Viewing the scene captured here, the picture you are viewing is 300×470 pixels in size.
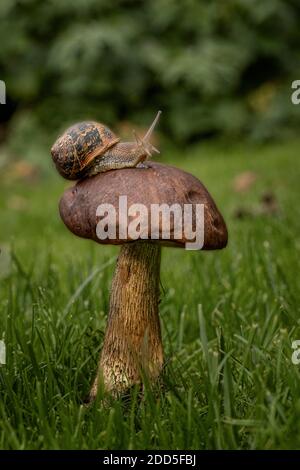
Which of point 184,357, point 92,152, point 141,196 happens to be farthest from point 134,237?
point 184,357

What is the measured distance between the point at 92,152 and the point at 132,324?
0.45m

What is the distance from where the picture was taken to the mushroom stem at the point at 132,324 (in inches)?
67.5

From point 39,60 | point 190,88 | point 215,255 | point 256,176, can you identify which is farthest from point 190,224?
point 39,60

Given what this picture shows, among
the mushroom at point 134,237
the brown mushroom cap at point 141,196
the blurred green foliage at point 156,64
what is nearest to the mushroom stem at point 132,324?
the mushroom at point 134,237

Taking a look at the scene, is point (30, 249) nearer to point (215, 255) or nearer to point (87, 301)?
point (215, 255)

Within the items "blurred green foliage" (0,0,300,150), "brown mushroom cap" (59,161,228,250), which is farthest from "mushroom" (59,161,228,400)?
"blurred green foliage" (0,0,300,150)

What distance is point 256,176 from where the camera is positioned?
5.16 m

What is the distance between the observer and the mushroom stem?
5.62 ft

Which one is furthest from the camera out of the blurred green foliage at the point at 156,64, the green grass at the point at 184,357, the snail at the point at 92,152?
the blurred green foliage at the point at 156,64

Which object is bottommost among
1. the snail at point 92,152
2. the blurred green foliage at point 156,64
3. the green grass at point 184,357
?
the green grass at point 184,357

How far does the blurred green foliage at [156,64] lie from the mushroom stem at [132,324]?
19.2 feet

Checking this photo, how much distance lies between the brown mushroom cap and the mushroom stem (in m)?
0.17

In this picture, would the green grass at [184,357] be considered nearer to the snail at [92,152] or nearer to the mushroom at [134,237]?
the mushroom at [134,237]

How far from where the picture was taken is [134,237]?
1485 mm
